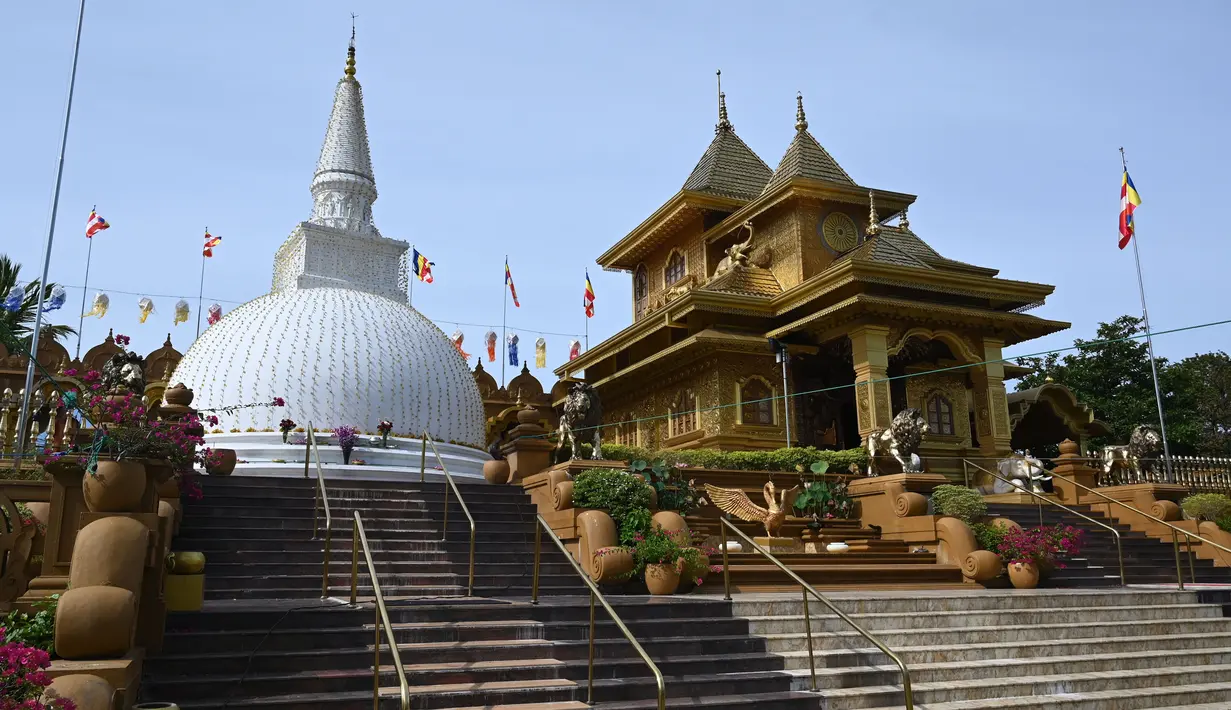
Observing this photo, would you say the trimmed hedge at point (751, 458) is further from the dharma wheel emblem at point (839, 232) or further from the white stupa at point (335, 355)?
the dharma wheel emblem at point (839, 232)

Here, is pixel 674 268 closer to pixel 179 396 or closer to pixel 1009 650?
pixel 179 396

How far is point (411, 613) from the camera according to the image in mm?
9750

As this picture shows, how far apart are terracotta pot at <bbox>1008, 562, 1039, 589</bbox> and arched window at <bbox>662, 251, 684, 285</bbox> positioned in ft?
64.0

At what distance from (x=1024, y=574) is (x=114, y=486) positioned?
12496mm

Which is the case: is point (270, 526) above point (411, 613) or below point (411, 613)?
above

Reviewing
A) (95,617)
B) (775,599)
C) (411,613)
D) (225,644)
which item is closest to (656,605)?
(775,599)

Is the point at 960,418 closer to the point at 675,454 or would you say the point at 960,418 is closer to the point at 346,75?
the point at 675,454

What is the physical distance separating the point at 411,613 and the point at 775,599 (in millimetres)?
4375

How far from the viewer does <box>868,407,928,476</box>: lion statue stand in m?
18.6

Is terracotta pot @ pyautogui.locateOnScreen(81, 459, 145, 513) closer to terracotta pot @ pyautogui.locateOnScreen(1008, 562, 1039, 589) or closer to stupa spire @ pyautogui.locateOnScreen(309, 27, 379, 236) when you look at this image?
terracotta pot @ pyautogui.locateOnScreen(1008, 562, 1039, 589)

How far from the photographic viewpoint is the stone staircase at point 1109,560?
53.4 feet

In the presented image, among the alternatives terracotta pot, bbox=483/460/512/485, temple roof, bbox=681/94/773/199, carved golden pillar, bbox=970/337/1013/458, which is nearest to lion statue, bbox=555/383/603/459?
terracotta pot, bbox=483/460/512/485

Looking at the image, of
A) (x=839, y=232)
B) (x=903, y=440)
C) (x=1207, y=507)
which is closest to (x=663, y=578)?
(x=903, y=440)

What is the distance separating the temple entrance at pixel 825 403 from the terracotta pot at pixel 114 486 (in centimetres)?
2044
